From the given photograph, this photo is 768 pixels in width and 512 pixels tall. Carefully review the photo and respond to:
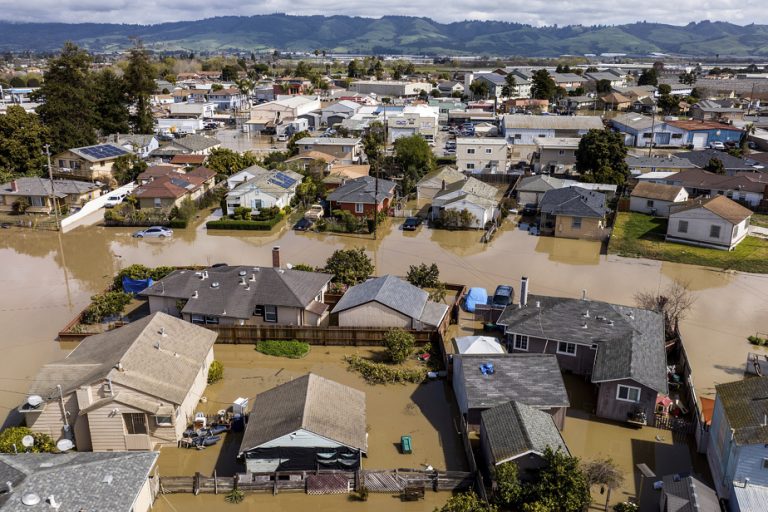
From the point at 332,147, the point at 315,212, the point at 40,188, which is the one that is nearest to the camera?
the point at 315,212

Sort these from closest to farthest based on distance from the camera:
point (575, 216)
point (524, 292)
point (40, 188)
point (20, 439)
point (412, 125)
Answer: point (20, 439), point (524, 292), point (575, 216), point (40, 188), point (412, 125)

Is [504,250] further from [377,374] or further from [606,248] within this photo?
[377,374]

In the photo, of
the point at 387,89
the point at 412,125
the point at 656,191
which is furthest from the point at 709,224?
the point at 387,89

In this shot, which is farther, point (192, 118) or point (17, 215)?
point (192, 118)

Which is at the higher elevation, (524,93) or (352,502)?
(524,93)

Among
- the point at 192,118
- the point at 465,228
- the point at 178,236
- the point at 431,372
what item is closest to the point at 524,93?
the point at 192,118

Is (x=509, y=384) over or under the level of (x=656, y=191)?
under

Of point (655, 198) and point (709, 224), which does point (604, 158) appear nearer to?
point (655, 198)
